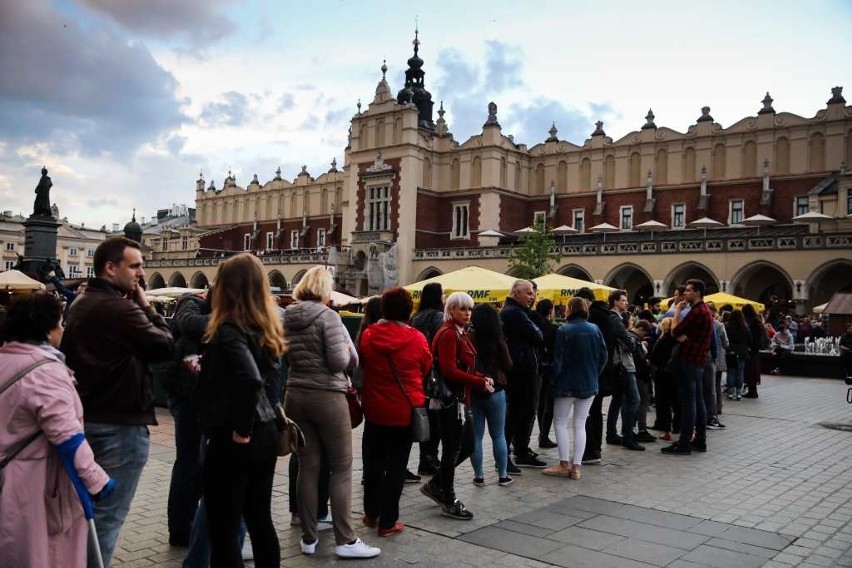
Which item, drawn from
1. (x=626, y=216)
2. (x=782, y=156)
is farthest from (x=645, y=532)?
(x=626, y=216)

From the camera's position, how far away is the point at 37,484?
10.6 ft

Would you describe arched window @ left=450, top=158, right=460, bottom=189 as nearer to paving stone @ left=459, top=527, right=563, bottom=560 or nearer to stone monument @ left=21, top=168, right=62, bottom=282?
stone monument @ left=21, top=168, right=62, bottom=282

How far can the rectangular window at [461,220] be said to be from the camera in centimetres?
4556

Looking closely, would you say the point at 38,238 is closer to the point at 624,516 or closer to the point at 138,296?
the point at 138,296

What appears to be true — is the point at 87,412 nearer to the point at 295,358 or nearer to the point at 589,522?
the point at 295,358

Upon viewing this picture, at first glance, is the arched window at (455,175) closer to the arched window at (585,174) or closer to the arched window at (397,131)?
the arched window at (397,131)

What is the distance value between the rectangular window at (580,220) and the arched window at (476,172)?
6.21 m

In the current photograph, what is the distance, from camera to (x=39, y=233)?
Answer: 20531 mm

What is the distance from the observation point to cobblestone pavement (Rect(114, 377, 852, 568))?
16.5 ft

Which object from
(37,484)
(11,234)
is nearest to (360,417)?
(37,484)

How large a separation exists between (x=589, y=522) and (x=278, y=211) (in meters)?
57.4

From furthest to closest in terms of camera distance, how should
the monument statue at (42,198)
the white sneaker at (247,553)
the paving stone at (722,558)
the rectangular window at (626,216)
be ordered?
the rectangular window at (626,216)
the monument statue at (42,198)
the paving stone at (722,558)
the white sneaker at (247,553)

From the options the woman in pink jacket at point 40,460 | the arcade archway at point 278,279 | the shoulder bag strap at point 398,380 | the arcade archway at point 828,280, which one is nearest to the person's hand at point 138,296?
the woman in pink jacket at point 40,460

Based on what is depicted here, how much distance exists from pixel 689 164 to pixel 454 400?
3837 centimetres
